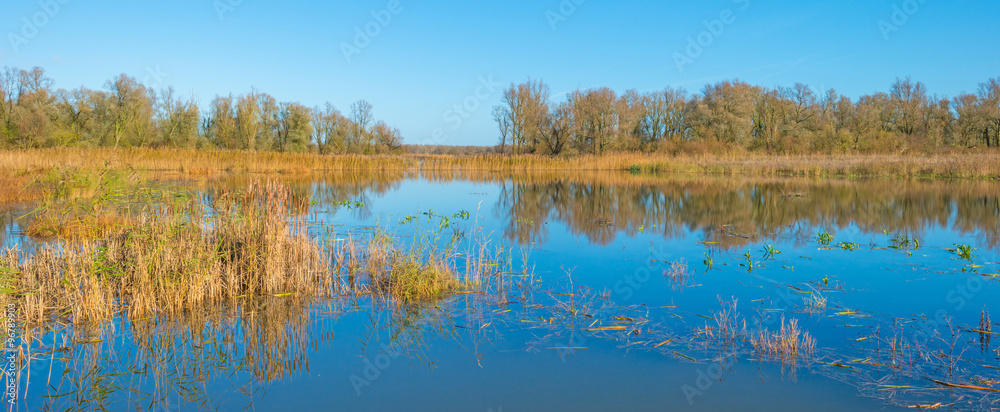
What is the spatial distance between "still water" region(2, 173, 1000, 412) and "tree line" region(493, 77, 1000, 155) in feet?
106

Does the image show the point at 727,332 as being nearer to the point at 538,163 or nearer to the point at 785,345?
the point at 785,345

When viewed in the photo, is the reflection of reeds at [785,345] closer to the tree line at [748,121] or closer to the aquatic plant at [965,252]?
the aquatic plant at [965,252]

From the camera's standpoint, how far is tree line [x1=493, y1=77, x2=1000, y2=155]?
128 feet

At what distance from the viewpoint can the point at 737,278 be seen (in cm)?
608

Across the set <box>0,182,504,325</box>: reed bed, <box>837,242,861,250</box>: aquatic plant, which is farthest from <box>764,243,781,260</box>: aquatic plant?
<box>0,182,504,325</box>: reed bed

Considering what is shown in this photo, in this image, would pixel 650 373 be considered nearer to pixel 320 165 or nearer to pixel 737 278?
pixel 737 278

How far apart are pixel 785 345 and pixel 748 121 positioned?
4337cm

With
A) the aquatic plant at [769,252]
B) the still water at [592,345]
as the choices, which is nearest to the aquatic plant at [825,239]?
the still water at [592,345]

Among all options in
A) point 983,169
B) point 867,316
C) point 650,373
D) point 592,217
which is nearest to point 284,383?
point 650,373

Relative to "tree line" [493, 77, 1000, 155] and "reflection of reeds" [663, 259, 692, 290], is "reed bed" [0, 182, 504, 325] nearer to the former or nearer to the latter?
"reflection of reeds" [663, 259, 692, 290]

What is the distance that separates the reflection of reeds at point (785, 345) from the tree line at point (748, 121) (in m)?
35.3

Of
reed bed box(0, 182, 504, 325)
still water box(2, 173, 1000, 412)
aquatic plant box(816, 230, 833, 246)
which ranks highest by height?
reed bed box(0, 182, 504, 325)

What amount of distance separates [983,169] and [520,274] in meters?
26.8

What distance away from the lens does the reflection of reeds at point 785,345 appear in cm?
373
